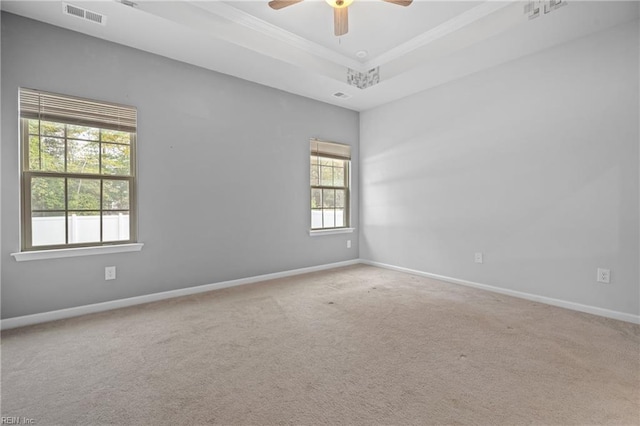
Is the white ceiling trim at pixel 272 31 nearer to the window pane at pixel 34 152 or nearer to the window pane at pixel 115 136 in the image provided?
the window pane at pixel 115 136

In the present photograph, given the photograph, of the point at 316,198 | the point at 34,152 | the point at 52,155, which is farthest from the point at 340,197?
the point at 34,152

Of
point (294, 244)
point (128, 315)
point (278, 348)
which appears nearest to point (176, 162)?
point (128, 315)

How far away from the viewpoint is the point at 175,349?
221 cm

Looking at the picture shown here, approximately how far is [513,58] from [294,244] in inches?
142

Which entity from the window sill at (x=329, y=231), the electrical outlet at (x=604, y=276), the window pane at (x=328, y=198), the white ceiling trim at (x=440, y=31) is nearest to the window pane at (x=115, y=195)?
the window sill at (x=329, y=231)

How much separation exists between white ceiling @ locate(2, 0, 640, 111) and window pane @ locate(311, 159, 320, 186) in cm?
128

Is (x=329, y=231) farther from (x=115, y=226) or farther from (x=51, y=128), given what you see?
(x=51, y=128)

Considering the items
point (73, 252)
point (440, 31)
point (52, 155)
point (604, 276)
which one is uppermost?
point (440, 31)

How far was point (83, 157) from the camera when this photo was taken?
Answer: 9.53 feet

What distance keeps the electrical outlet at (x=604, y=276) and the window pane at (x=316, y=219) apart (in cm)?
339

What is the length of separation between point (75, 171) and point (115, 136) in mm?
511

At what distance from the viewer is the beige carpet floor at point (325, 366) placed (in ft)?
5.07

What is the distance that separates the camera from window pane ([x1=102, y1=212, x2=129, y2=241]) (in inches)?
120

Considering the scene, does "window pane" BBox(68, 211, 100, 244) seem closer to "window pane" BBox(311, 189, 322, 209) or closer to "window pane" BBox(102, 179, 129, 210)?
"window pane" BBox(102, 179, 129, 210)
